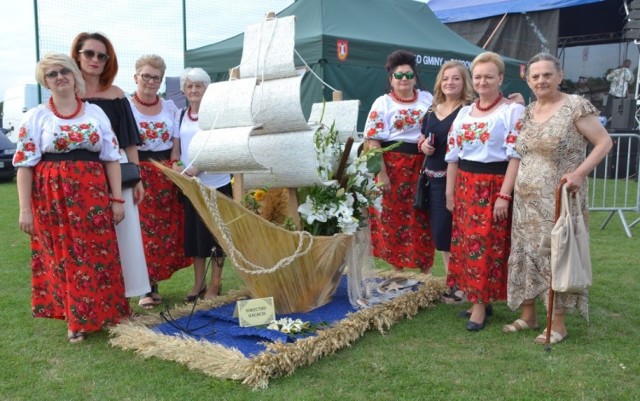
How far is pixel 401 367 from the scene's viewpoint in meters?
3.31

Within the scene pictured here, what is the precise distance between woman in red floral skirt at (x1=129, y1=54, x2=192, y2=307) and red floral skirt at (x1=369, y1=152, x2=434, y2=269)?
1.55 m

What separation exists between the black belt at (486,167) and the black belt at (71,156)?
2.33 meters

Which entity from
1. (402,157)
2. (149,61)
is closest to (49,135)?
(149,61)

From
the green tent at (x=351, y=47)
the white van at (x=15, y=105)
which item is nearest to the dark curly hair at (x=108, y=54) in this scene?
the green tent at (x=351, y=47)

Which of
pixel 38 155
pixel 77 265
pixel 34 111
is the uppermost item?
pixel 34 111

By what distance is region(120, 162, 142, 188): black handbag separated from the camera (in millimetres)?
3929

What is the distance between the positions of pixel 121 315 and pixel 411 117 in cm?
253

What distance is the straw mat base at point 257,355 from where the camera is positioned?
312cm

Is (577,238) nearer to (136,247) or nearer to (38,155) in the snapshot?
(136,247)

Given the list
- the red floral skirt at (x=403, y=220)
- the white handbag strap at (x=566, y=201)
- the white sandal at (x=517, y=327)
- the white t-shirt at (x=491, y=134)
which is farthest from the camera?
the red floral skirt at (x=403, y=220)

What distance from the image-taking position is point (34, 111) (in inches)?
141

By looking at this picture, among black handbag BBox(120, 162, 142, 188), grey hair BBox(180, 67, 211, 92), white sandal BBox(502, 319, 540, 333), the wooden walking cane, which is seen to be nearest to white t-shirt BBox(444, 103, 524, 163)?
the wooden walking cane

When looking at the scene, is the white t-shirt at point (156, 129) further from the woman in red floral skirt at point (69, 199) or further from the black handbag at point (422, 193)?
the black handbag at point (422, 193)

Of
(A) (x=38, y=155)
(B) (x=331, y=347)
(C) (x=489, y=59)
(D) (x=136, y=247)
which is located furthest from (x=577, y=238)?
(A) (x=38, y=155)
